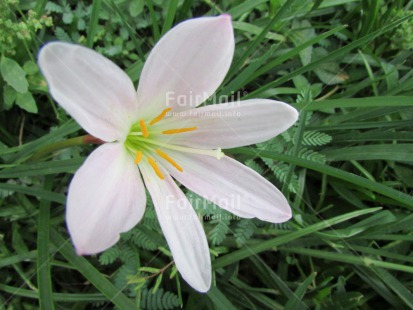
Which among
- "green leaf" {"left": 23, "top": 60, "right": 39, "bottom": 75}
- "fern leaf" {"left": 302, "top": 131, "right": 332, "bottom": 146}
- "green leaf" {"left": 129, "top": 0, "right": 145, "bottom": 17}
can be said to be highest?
"green leaf" {"left": 129, "top": 0, "right": 145, "bottom": 17}

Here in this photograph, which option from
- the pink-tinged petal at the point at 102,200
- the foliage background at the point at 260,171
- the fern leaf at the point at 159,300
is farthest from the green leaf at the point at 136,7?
the fern leaf at the point at 159,300

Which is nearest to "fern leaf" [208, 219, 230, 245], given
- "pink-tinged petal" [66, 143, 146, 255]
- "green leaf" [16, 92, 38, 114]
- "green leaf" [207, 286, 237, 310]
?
"green leaf" [207, 286, 237, 310]

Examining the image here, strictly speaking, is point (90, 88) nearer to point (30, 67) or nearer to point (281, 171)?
point (30, 67)

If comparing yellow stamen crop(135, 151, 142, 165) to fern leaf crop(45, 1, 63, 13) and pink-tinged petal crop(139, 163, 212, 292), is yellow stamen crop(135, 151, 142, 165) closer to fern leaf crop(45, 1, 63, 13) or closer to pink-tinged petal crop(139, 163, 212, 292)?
pink-tinged petal crop(139, 163, 212, 292)

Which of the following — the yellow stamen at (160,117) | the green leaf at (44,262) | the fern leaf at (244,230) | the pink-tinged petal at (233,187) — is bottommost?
the fern leaf at (244,230)

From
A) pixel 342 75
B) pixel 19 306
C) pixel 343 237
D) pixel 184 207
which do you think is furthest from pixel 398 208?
pixel 19 306

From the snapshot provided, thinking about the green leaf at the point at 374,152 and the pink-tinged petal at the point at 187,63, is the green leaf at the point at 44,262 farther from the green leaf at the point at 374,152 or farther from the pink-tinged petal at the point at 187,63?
the green leaf at the point at 374,152

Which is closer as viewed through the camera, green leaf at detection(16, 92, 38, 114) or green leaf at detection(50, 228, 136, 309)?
green leaf at detection(50, 228, 136, 309)

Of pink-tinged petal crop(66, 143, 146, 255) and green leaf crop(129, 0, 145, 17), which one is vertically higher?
green leaf crop(129, 0, 145, 17)
